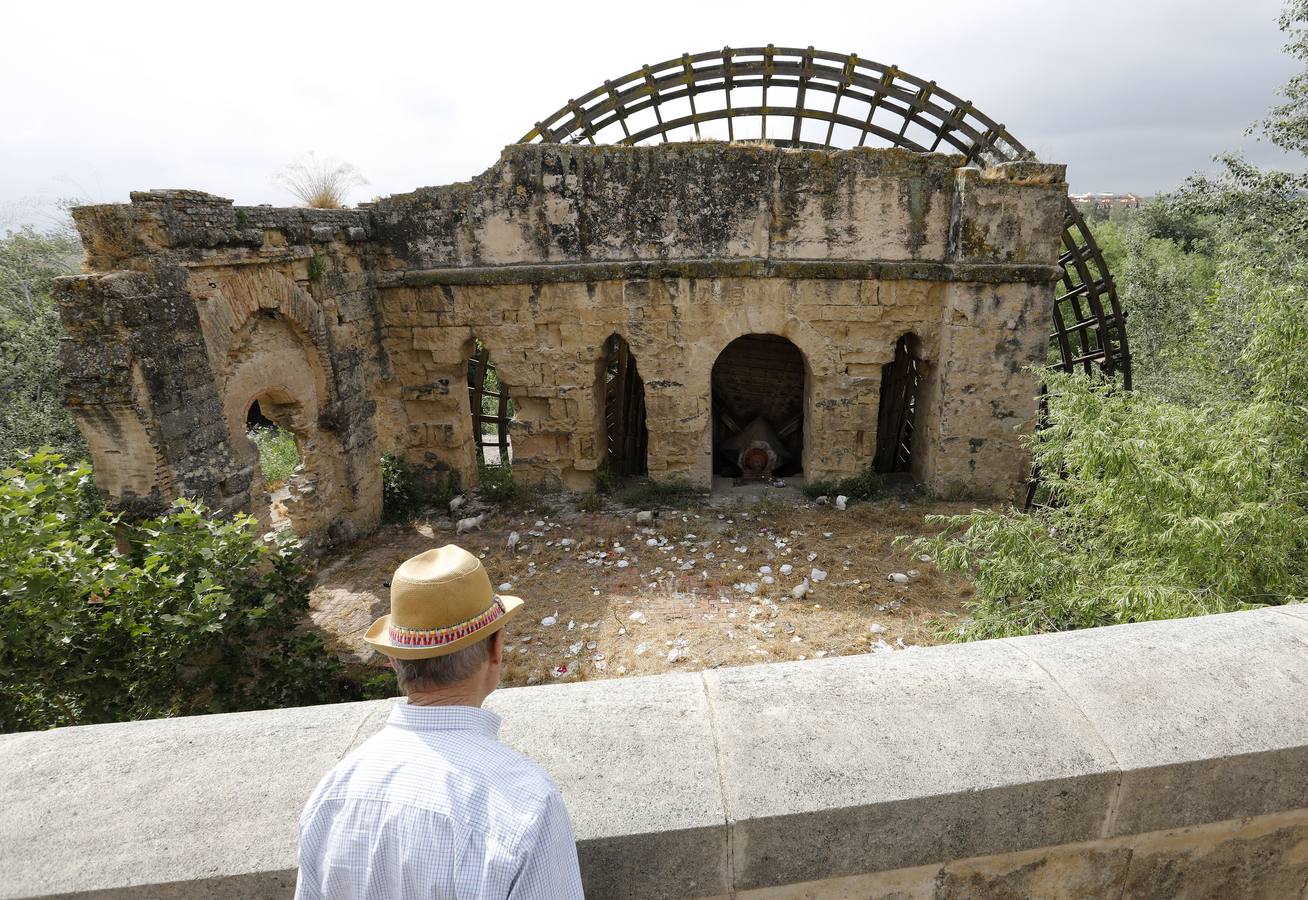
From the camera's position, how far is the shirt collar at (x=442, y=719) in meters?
A: 1.36

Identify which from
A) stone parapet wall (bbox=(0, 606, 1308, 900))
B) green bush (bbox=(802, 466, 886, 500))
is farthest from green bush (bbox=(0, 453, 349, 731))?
green bush (bbox=(802, 466, 886, 500))

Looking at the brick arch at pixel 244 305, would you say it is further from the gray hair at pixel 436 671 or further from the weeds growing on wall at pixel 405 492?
the gray hair at pixel 436 671

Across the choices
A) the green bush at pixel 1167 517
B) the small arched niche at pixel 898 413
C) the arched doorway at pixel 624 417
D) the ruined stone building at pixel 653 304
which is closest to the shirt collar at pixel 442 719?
the green bush at pixel 1167 517

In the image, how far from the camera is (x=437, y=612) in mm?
1458

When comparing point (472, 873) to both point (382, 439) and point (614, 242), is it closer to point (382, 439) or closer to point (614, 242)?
point (614, 242)

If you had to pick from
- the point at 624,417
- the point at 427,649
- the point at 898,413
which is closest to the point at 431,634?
the point at 427,649

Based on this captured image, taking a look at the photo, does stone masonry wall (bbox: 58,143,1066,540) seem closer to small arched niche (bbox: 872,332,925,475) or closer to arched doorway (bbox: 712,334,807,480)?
small arched niche (bbox: 872,332,925,475)

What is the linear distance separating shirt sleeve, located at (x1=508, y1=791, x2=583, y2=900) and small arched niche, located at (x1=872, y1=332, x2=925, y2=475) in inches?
377

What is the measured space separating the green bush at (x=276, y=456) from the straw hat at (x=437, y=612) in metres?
10.8

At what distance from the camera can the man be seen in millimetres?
1192

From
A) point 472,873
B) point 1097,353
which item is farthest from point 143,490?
point 1097,353

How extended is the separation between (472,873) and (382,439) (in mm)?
9081

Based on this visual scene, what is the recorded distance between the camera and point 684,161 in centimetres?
823

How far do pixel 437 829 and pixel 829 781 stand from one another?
2.33ft
